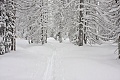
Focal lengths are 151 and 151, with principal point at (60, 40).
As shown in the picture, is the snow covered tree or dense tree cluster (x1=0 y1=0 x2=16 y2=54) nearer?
dense tree cluster (x1=0 y1=0 x2=16 y2=54)

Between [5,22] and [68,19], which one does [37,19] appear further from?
[5,22]

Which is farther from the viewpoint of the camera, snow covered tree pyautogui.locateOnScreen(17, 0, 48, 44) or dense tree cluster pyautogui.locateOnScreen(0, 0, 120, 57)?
snow covered tree pyautogui.locateOnScreen(17, 0, 48, 44)

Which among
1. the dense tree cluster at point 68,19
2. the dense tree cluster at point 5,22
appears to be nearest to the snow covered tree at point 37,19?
the dense tree cluster at point 68,19

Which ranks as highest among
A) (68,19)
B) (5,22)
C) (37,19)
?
(37,19)

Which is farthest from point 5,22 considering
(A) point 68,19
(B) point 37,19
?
(A) point 68,19

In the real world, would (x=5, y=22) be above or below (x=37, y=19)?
below

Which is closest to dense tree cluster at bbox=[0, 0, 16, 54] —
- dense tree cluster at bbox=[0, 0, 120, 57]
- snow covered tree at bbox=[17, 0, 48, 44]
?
dense tree cluster at bbox=[0, 0, 120, 57]

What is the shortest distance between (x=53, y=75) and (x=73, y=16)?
54.0 ft

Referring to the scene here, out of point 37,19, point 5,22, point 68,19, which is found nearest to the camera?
point 5,22

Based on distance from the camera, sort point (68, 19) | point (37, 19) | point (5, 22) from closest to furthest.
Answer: point (5, 22) → point (68, 19) → point (37, 19)

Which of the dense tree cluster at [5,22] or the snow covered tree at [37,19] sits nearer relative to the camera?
the dense tree cluster at [5,22]

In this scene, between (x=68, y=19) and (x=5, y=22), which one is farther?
(x=68, y=19)

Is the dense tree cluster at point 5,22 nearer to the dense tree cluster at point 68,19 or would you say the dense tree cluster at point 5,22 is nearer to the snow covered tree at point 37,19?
the dense tree cluster at point 68,19

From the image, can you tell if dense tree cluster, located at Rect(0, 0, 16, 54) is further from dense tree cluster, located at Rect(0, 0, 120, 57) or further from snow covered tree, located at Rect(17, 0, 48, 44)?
snow covered tree, located at Rect(17, 0, 48, 44)
